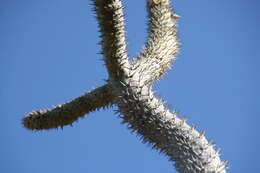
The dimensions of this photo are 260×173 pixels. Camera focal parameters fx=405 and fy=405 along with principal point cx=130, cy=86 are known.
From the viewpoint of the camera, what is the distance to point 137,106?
10.6 ft

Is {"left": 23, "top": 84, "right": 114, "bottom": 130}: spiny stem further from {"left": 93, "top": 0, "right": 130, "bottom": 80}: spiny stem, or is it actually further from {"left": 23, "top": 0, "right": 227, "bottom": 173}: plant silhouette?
{"left": 93, "top": 0, "right": 130, "bottom": 80}: spiny stem

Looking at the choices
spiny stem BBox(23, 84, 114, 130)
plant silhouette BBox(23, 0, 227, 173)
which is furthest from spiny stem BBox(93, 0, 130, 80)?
spiny stem BBox(23, 84, 114, 130)

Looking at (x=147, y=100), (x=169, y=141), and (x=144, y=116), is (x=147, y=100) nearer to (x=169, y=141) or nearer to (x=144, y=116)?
(x=144, y=116)

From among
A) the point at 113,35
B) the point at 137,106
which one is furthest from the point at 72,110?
the point at 113,35

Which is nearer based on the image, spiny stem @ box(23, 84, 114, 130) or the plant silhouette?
the plant silhouette

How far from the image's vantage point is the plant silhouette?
2.97 metres

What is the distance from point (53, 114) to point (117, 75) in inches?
30.1

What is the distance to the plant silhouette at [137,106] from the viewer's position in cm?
297

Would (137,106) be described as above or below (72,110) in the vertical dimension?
above

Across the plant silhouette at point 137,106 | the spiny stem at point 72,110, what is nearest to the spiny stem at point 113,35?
the plant silhouette at point 137,106

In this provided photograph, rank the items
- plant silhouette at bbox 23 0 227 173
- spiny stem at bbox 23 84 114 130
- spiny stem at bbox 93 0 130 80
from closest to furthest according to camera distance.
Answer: plant silhouette at bbox 23 0 227 173 < spiny stem at bbox 93 0 130 80 < spiny stem at bbox 23 84 114 130

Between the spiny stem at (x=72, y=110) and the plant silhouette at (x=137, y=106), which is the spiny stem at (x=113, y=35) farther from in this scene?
the spiny stem at (x=72, y=110)

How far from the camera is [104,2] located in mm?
3051

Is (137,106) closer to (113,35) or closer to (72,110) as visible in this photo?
(113,35)
